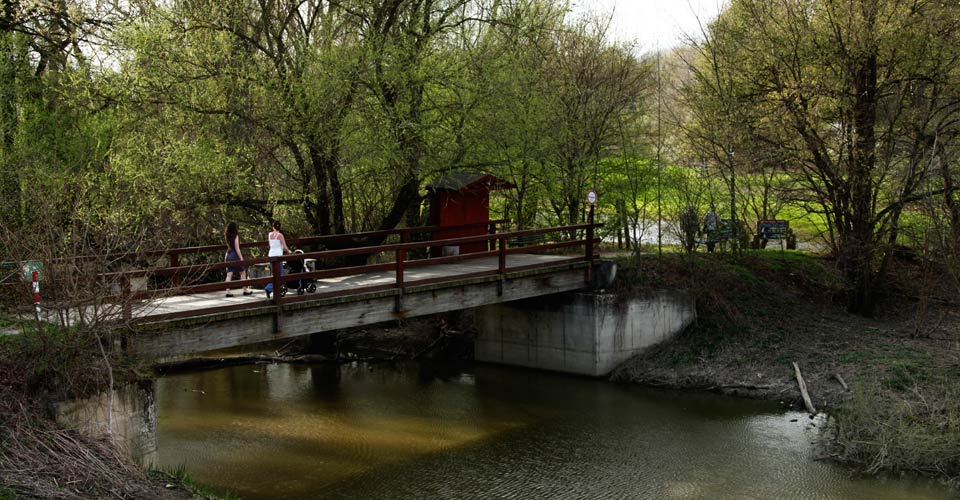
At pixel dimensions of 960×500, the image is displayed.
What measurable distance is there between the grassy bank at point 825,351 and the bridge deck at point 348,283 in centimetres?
275

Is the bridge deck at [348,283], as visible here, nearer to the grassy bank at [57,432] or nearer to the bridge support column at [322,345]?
the grassy bank at [57,432]

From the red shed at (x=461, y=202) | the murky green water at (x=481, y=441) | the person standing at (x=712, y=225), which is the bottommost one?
the murky green water at (x=481, y=441)

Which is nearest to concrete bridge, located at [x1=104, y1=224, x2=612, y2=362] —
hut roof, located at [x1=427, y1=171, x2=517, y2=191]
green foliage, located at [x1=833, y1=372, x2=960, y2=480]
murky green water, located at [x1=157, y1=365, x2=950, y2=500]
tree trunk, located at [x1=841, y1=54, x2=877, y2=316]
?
hut roof, located at [x1=427, y1=171, x2=517, y2=191]

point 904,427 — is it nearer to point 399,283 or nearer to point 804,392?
point 804,392

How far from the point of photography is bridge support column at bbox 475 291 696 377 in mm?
19828

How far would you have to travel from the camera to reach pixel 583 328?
20.0 metres

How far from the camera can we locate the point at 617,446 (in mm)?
14664

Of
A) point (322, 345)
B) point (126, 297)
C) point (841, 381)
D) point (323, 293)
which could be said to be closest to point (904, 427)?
point (841, 381)

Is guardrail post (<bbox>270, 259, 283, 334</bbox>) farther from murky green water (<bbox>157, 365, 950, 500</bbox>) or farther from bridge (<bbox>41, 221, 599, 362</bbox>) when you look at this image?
murky green water (<bbox>157, 365, 950, 500</bbox>)

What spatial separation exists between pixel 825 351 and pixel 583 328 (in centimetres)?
539

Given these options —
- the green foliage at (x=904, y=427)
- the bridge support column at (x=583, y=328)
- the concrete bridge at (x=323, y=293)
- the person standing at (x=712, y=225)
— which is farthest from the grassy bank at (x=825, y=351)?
the concrete bridge at (x=323, y=293)

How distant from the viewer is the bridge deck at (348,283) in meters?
12.3

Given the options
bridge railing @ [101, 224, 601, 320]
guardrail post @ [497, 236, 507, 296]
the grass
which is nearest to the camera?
the grass

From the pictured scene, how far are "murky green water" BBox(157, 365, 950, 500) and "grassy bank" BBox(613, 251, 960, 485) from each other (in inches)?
25.7
